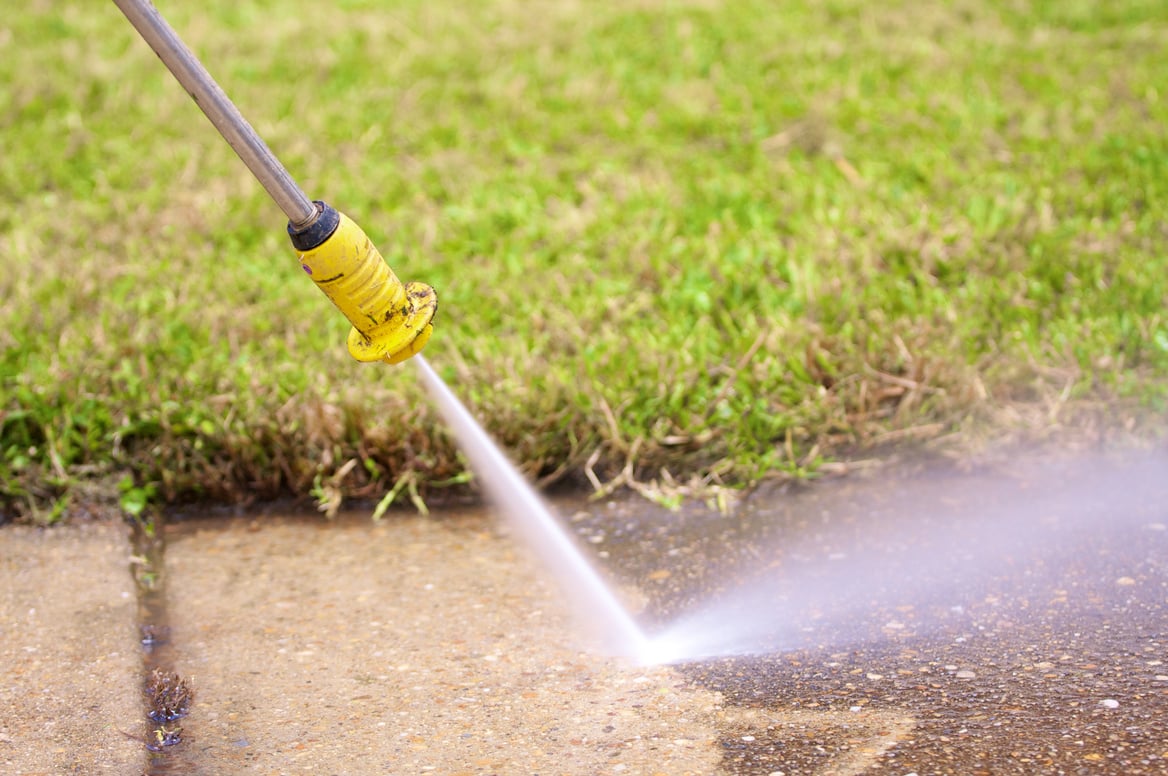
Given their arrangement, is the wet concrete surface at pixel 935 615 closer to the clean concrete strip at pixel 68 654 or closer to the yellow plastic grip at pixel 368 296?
the yellow plastic grip at pixel 368 296

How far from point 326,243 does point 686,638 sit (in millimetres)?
874

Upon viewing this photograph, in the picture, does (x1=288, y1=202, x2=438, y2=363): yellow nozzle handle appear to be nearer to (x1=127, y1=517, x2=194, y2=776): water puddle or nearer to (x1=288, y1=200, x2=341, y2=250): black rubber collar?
(x1=288, y1=200, x2=341, y2=250): black rubber collar

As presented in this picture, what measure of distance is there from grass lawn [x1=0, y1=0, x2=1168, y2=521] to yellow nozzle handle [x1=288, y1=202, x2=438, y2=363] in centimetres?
62

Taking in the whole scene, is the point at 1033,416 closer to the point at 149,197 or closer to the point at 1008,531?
the point at 1008,531

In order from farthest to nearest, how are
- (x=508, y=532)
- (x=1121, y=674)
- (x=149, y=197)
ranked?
1. (x=149, y=197)
2. (x=508, y=532)
3. (x=1121, y=674)

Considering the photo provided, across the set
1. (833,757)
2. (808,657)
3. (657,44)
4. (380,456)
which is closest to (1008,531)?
(808,657)

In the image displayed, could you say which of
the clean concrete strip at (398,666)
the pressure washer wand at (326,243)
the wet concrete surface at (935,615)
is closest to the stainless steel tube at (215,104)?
the pressure washer wand at (326,243)

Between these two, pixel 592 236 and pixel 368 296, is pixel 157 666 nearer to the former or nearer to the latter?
pixel 368 296

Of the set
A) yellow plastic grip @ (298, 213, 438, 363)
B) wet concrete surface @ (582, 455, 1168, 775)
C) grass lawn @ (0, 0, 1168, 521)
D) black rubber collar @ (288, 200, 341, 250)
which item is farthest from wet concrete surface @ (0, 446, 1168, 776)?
black rubber collar @ (288, 200, 341, 250)

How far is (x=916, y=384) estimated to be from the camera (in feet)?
8.55

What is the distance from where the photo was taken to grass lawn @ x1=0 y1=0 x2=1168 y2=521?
260 centimetres

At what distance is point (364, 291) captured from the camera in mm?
1909

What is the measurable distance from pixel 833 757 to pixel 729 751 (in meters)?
0.14

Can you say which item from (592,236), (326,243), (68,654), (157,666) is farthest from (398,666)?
(592,236)
